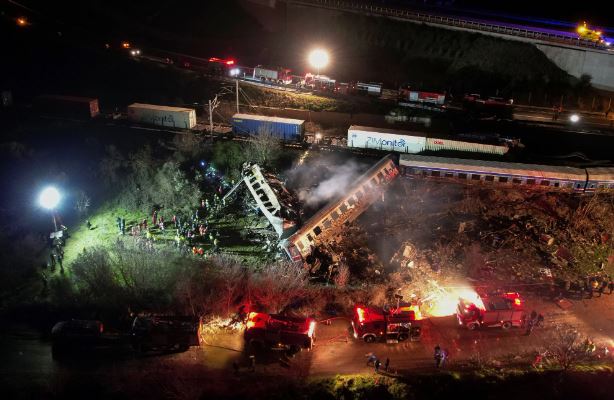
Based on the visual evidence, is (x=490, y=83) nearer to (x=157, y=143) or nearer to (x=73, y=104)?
(x=157, y=143)

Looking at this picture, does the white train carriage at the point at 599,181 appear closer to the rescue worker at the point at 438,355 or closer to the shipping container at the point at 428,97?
the shipping container at the point at 428,97

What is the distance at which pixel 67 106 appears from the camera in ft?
116

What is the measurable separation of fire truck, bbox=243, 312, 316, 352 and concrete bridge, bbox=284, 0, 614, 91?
39696mm

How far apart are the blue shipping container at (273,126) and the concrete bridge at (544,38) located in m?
27.1

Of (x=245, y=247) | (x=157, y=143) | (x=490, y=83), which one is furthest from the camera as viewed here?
(x=490, y=83)

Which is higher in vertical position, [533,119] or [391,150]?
[533,119]

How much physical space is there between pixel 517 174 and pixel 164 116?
2461 centimetres

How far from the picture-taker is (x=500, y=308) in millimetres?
19266

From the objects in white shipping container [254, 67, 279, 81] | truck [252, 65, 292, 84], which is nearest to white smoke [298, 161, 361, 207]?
truck [252, 65, 292, 84]

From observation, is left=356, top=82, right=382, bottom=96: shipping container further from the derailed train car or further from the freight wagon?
the derailed train car

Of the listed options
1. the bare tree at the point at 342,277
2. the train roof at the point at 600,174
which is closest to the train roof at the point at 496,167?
the train roof at the point at 600,174

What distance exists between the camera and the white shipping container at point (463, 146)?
3053 cm

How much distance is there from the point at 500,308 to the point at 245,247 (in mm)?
12931

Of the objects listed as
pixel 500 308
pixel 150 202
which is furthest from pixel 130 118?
pixel 500 308
